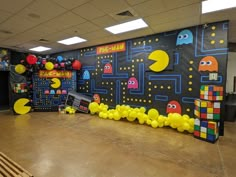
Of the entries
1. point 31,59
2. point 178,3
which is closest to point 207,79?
point 178,3

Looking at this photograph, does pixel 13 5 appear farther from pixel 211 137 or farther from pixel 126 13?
pixel 211 137

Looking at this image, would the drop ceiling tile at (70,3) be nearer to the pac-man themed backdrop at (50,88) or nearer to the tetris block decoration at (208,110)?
the tetris block decoration at (208,110)

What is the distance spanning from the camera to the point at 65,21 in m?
3.38

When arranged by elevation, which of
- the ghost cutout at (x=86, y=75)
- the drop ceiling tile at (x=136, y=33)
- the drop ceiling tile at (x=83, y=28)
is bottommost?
the ghost cutout at (x=86, y=75)

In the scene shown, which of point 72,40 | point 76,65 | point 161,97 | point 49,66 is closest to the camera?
point 161,97

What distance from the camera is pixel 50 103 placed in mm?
5684

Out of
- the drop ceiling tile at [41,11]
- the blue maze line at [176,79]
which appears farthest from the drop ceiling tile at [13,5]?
the blue maze line at [176,79]

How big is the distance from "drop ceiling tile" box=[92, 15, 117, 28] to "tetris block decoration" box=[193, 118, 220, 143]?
293 centimetres

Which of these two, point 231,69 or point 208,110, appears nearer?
point 208,110

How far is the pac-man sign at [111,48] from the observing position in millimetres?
4926

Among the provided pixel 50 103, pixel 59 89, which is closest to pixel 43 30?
pixel 59 89

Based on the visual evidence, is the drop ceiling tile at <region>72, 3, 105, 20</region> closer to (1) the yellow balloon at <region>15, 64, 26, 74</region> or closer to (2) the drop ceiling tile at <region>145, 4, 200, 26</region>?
(2) the drop ceiling tile at <region>145, 4, 200, 26</region>

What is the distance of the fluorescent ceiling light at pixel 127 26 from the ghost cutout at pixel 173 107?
2.15m

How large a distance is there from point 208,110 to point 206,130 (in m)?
0.42
